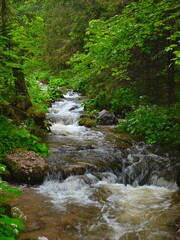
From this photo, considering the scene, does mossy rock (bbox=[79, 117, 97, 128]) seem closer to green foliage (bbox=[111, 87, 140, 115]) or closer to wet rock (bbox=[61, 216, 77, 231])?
green foliage (bbox=[111, 87, 140, 115])

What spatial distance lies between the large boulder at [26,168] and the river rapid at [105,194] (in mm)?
288

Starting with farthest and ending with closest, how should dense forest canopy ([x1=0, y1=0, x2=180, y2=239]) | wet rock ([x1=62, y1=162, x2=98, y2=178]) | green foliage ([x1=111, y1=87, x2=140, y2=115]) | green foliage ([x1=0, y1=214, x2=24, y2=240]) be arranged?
green foliage ([x1=111, y1=87, x2=140, y2=115])
wet rock ([x1=62, y1=162, x2=98, y2=178])
dense forest canopy ([x1=0, y1=0, x2=180, y2=239])
green foliage ([x1=0, y1=214, x2=24, y2=240])

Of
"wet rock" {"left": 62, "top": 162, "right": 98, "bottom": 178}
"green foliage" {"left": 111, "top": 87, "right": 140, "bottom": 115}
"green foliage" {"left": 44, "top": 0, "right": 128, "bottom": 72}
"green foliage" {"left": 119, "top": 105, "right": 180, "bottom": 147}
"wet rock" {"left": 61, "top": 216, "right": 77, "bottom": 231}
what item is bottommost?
"wet rock" {"left": 61, "top": 216, "right": 77, "bottom": 231}

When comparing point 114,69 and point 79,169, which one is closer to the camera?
point 114,69

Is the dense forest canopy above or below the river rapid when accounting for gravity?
above

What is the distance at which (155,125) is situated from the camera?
9.46 m

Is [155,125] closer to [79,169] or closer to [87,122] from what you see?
[87,122]

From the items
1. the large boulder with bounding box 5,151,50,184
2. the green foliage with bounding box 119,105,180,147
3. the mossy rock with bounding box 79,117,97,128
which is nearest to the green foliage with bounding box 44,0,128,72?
the mossy rock with bounding box 79,117,97,128

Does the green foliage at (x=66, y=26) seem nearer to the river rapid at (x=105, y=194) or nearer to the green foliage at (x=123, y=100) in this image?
the green foliage at (x=123, y=100)

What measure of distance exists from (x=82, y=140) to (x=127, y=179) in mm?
3229

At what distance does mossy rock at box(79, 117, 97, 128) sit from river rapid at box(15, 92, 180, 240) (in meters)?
2.01

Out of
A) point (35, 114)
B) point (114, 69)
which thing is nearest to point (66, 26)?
point (35, 114)

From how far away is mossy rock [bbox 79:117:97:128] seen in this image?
39.8 feet

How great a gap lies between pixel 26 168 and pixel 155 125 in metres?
5.78
